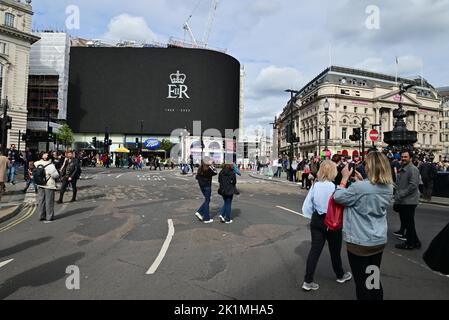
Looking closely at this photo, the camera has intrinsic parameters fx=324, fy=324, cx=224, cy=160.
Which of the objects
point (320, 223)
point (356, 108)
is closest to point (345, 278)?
point (320, 223)

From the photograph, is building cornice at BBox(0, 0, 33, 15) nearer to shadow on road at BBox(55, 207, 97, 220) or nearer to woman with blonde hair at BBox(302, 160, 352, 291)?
shadow on road at BBox(55, 207, 97, 220)

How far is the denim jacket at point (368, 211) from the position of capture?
3.36 meters

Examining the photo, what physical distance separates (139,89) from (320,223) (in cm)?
7764

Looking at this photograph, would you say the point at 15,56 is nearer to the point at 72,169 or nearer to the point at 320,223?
the point at 72,169

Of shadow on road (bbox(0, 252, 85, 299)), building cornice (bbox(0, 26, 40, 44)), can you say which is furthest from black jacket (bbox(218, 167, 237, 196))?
building cornice (bbox(0, 26, 40, 44))

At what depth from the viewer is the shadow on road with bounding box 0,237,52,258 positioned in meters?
6.04

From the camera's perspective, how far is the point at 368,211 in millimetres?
3395

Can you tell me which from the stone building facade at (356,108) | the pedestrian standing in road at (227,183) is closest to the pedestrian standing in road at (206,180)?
the pedestrian standing in road at (227,183)

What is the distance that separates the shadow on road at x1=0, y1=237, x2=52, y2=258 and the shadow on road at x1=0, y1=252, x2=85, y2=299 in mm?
1211

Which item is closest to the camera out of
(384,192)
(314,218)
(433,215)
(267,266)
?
(384,192)
